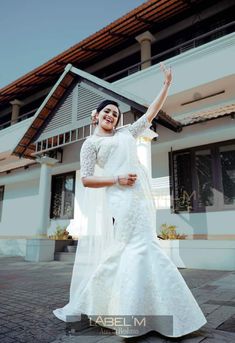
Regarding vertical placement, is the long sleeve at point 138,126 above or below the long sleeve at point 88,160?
above

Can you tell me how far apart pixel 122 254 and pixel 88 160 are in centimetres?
78

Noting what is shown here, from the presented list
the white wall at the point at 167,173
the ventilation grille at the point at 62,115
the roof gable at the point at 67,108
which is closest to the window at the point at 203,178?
the white wall at the point at 167,173

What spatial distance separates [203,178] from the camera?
8039 millimetres

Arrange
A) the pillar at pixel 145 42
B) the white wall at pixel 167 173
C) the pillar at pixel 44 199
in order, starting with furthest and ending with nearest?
the pillar at pixel 145 42, the pillar at pixel 44 199, the white wall at pixel 167 173

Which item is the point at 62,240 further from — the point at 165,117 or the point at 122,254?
the point at 122,254

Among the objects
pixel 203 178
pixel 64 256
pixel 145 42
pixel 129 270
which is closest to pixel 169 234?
pixel 203 178

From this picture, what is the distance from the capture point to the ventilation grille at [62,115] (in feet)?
29.0

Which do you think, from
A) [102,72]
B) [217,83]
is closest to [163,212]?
[217,83]

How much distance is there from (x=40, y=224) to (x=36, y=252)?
0.92 metres

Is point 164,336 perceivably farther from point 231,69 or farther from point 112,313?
point 231,69

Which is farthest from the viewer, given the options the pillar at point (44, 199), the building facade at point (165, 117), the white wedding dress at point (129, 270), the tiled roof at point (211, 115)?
the pillar at point (44, 199)

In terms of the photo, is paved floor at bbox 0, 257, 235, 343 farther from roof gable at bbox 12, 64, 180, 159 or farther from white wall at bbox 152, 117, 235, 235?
roof gable at bbox 12, 64, 180, 159

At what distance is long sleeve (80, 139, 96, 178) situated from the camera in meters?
2.25

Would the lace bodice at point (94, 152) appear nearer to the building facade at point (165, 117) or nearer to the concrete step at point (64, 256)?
the building facade at point (165, 117)
